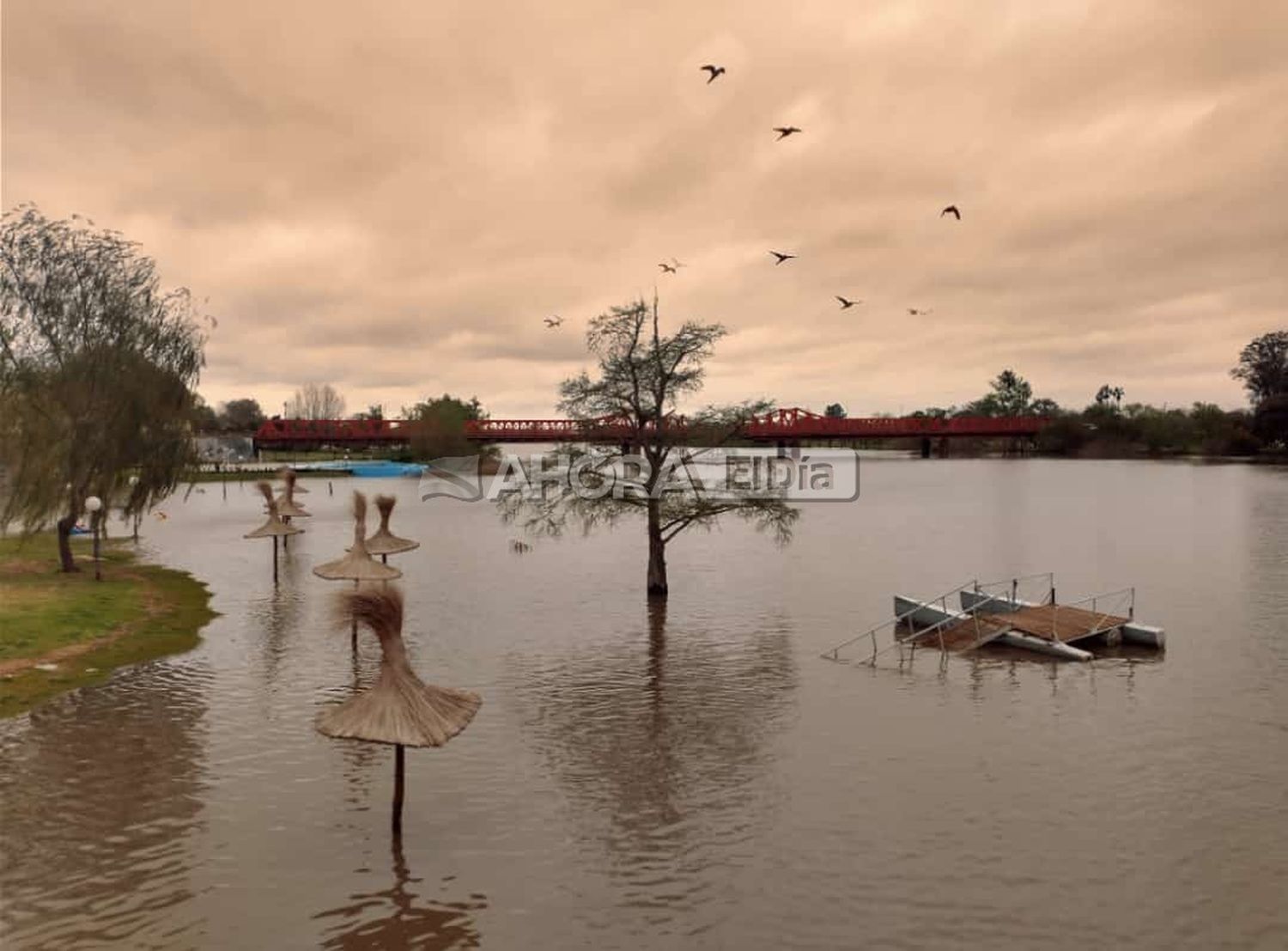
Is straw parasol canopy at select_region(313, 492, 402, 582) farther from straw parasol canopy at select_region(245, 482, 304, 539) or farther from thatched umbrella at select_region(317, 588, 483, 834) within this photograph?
thatched umbrella at select_region(317, 588, 483, 834)

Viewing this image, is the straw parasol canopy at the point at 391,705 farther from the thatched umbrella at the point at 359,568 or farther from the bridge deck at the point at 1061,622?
the bridge deck at the point at 1061,622

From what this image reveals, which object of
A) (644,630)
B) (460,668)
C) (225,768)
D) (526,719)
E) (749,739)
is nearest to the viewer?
(225,768)

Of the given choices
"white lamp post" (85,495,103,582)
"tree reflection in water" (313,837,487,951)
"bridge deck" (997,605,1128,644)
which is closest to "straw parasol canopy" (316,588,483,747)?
"tree reflection in water" (313,837,487,951)

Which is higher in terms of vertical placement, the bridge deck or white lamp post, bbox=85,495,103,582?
white lamp post, bbox=85,495,103,582

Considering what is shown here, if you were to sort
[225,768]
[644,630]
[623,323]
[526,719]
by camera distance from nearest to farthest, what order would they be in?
[225,768] < [526,719] < [644,630] < [623,323]

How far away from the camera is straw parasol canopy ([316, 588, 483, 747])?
1812 centimetres

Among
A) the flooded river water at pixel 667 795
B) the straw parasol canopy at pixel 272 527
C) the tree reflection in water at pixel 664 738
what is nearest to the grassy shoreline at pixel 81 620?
the flooded river water at pixel 667 795

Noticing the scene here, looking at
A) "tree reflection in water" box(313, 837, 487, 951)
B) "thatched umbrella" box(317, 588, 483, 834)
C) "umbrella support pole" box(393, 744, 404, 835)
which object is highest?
"thatched umbrella" box(317, 588, 483, 834)

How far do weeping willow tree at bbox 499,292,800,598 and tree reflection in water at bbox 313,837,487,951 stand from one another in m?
26.9

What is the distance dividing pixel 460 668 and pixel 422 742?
16.1m

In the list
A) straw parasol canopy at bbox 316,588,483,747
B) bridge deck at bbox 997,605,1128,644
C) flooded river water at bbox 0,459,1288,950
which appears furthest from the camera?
bridge deck at bbox 997,605,1128,644

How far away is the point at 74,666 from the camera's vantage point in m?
31.3

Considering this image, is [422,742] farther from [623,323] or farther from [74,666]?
[623,323]

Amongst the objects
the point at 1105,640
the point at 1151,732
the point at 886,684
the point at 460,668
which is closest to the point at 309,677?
the point at 460,668
